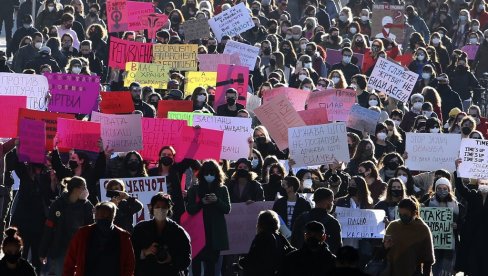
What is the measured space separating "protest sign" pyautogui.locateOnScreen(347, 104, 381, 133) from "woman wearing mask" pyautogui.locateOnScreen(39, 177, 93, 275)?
6786 mm

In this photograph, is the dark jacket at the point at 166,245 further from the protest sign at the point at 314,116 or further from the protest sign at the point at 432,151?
the protest sign at the point at 314,116

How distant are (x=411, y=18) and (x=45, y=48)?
10.1 m

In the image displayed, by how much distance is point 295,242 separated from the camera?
16109 mm

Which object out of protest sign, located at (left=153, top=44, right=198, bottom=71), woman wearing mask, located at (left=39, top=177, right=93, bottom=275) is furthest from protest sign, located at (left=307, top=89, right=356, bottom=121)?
woman wearing mask, located at (left=39, top=177, right=93, bottom=275)

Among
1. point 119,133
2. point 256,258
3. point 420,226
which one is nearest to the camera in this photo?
point 256,258

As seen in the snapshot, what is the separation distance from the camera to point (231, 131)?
67.4 ft

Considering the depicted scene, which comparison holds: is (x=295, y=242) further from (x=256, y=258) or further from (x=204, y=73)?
(x=204, y=73)

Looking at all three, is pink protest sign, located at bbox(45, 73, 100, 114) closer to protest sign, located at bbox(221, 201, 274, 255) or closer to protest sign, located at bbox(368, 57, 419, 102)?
protest sign, located at bbox(221, 201, 274, 255)

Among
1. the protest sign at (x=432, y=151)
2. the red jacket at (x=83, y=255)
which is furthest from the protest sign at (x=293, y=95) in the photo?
the red jacket at (x=83, y=255)

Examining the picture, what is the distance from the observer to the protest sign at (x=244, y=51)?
88.0 feet

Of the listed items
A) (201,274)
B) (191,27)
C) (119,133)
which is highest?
(191,27)

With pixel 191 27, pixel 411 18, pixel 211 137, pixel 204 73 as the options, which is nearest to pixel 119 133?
pixel 211 137

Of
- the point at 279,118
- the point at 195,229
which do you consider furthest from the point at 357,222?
the point at 279,118

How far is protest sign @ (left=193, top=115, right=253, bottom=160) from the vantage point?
2028 centimetres
